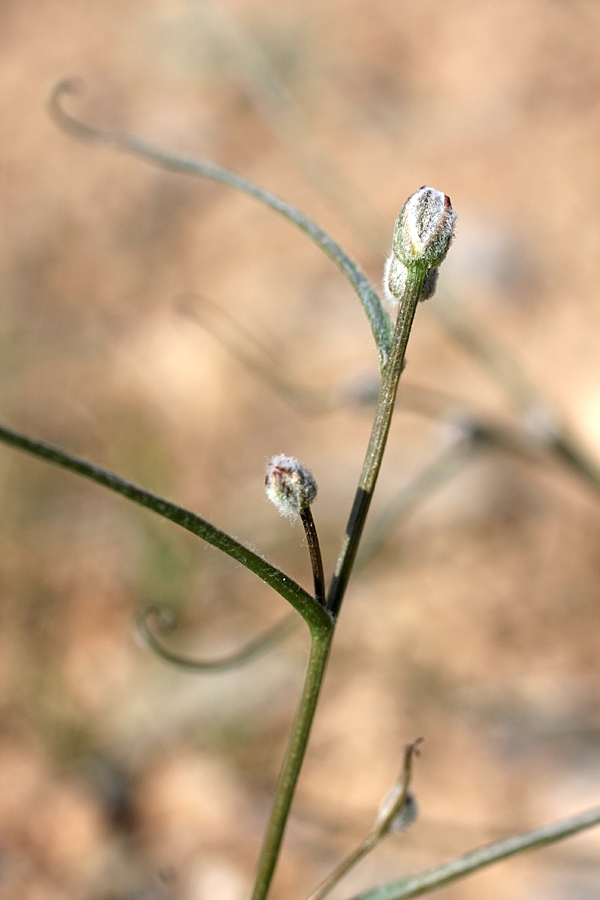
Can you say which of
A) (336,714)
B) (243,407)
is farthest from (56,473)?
(336,714)

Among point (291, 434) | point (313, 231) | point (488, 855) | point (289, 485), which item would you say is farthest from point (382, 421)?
point (291, 434)

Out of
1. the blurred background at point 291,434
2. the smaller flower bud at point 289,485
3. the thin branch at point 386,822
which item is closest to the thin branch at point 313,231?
the smaller flower bud at point 289,485

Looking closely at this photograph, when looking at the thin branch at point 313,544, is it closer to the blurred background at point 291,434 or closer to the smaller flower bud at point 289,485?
the smaller flower bud at point 289,485

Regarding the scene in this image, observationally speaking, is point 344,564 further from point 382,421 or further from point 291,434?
point 291,434

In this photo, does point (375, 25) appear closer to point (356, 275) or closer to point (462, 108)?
point (462, 108)

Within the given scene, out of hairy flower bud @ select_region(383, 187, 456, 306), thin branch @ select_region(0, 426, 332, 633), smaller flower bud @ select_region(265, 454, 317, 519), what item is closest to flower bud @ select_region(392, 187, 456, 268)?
hairy flower bud @ select_region(383, 187, 456, 306)

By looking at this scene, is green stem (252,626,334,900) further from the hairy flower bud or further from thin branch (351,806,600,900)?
the hairy flower bud
